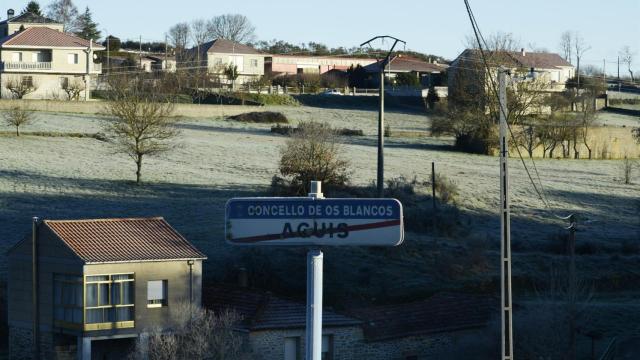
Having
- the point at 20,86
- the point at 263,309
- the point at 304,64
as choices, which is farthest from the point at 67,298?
the point at 304,64

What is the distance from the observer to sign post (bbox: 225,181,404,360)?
9.98 meters

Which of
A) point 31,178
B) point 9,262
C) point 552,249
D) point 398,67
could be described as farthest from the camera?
point 398,67

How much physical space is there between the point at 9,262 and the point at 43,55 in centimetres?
5307

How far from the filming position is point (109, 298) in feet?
108

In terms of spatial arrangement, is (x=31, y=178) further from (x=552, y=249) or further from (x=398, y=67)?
(x=398, y=67)

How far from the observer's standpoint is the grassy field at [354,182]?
1548 inches

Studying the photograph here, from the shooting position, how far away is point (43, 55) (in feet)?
278

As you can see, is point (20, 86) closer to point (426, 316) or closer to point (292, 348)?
point (426, 316)

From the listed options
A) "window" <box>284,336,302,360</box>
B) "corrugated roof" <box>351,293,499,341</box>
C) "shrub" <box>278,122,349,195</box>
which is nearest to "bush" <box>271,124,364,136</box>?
"shrub" <box>278,122,349,195</box>

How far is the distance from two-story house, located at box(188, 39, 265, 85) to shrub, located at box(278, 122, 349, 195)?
60209 mm

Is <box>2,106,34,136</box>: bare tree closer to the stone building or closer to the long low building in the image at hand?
the stone building

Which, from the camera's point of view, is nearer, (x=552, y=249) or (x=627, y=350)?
(x=627, y=350)

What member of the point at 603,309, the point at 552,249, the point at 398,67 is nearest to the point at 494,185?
the point at 552,249

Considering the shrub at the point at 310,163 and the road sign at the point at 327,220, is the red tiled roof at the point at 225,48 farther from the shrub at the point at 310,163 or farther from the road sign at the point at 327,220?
the road sign at the point at 327,220
